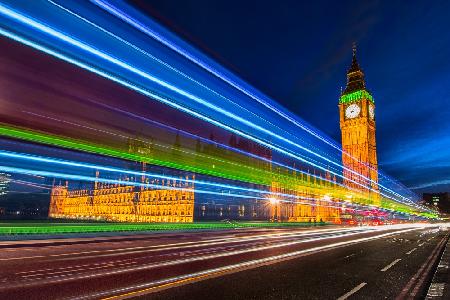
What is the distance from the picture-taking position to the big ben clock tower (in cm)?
10849

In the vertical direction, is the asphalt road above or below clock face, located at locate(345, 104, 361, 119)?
below

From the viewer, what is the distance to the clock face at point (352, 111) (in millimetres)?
115144

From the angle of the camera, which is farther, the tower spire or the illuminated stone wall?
the tower spire

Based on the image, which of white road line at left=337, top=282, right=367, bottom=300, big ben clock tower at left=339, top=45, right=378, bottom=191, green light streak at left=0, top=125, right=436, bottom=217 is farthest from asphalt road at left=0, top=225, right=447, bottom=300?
big ben clock tower at left=339, top=45, right=378, bottom=191

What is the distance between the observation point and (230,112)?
27.8 metres

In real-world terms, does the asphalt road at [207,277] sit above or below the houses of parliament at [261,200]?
below

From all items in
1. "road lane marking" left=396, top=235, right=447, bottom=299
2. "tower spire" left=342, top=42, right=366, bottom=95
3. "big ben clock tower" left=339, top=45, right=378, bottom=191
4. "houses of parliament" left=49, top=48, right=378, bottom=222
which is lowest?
"road lane marking" left=396, top=235, right=447, bottom=299

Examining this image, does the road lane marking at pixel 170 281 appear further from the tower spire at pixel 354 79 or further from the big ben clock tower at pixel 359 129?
the tower spire at pixel 354 79

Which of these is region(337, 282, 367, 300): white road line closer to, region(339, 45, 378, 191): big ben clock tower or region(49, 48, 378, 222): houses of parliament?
region(49, 48, 378, 222): houses of parliament

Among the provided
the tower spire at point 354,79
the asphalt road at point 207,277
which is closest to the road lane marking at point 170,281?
the asphalt road at point 207,277

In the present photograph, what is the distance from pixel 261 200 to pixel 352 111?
210 feet

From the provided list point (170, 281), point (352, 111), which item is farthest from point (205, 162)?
point (352, 111)

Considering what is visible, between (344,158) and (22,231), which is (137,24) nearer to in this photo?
(22,231)

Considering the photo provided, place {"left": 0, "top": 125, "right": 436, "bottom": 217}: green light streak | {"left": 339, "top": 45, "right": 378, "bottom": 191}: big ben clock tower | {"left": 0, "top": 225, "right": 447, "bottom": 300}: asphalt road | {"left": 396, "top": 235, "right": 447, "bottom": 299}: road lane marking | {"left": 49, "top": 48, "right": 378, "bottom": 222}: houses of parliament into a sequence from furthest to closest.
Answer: {"left": 339, "top": 45, "right": 378, "bottom": 191}: big ben clock tower, {"left": 49, "top": 48, "right": 378, "bottom": 222}: houses of parliament, {"left": 0, "top": 125, "right": 436, "bottom": 217}: green light streak, {"left": 396, "top": 235, "right": 447, "bottom": 299}: road lane marking, {"left": 0, "top": 225, "right": 447, "bottom": 300}: asphalt road
